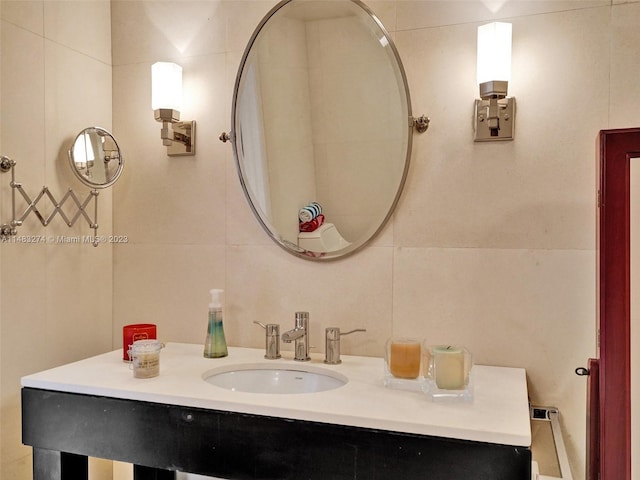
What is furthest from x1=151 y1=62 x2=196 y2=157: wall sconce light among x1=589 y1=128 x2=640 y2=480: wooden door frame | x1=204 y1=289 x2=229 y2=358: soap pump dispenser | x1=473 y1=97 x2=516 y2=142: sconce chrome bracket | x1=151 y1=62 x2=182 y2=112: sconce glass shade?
x1=589 y1=128 x2=640 y2=480: wooden door frame

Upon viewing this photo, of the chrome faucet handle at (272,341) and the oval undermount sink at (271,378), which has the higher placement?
the chrome faucet handle at (272,341)

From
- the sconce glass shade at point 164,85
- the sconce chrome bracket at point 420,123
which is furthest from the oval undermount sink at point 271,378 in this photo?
the sconce glass shade at point 164,85

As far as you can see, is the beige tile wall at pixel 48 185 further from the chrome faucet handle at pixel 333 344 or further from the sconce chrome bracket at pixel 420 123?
the sconce chrome bracket at pixel 420 123

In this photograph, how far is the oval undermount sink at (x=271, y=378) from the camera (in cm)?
143

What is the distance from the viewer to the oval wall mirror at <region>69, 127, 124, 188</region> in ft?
5.41

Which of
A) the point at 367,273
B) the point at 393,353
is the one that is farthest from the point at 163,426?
the point at 367,273

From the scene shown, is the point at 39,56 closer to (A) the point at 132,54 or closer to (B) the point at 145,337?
(A) the point at 132,54

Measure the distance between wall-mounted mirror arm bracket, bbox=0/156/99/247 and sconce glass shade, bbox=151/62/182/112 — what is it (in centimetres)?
37

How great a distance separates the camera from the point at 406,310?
1527 mm

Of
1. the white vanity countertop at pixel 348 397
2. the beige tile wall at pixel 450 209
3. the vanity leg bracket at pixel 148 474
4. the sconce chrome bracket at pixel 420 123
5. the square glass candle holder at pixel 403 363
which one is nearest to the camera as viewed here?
the white vanity countertop at pixel 348 397

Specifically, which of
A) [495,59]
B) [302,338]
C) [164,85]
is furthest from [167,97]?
[495,59]

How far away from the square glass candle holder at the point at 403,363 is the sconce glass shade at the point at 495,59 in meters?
0.66

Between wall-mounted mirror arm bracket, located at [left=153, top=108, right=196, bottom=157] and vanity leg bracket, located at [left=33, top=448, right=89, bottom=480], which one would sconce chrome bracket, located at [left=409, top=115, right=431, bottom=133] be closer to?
wall-mounted mirror arm bracket, located at [left=153, top=108, right=196, bottom=157]

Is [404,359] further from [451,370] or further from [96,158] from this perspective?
[96,158]
